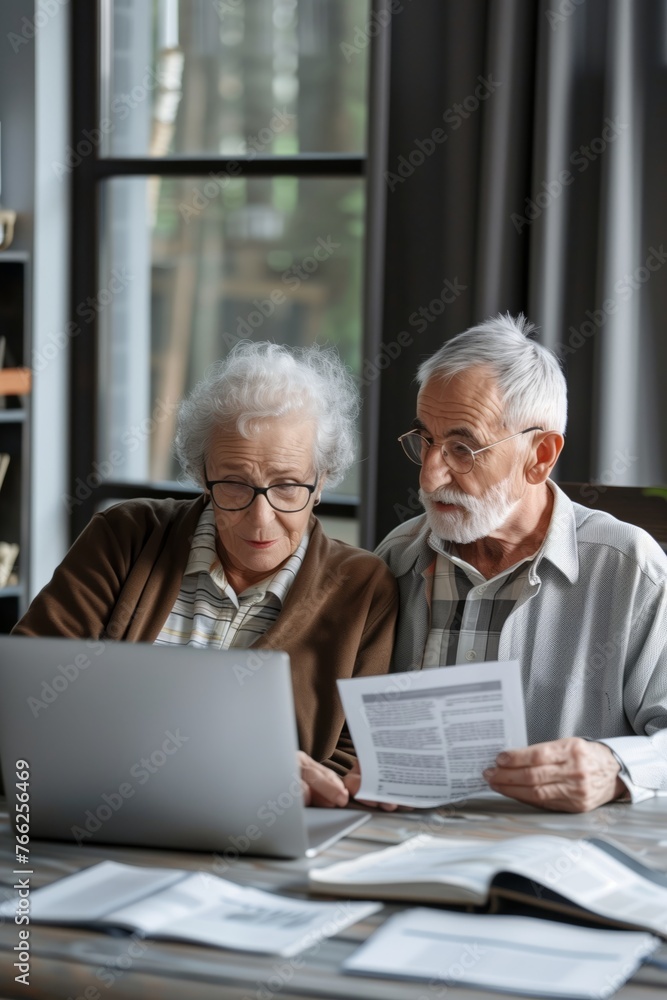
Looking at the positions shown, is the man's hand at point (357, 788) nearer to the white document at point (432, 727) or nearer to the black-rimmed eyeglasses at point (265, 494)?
the white document at point (432, 727)

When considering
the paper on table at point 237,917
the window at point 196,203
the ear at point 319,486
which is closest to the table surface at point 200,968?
the paper on table at point 237,917

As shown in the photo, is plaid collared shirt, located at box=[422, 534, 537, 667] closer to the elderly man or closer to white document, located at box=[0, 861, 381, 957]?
the elderly man

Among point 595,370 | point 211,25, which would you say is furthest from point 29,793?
point 211,25

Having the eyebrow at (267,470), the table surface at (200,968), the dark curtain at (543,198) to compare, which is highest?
the dark curtain at (543,198)

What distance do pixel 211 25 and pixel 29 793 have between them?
2977mm

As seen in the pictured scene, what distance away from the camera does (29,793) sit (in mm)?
1400

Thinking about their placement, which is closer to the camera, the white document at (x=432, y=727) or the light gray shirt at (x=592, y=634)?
the white document at (x=432, y=727)

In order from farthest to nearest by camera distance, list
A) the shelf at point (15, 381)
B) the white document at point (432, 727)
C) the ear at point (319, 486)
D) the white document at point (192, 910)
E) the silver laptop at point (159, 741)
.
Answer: the shelf at point (15, 381) < the ear at point (319, 486) < the white document at point (432, 727) < the silver laptop at point (159, 741) < the white document at point (192, 910)

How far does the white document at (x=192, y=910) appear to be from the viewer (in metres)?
1.12

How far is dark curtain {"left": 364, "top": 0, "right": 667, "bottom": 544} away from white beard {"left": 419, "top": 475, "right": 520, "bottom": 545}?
1026 mm

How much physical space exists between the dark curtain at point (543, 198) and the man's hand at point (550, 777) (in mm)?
1435

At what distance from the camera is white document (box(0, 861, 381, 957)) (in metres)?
1.12

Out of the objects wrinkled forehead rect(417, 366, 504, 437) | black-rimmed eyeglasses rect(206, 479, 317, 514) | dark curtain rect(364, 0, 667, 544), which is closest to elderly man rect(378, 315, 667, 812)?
wrinkled forehead rect(417, 366, 504, 437)

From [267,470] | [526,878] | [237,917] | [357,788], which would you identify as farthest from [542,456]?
[237,917]
